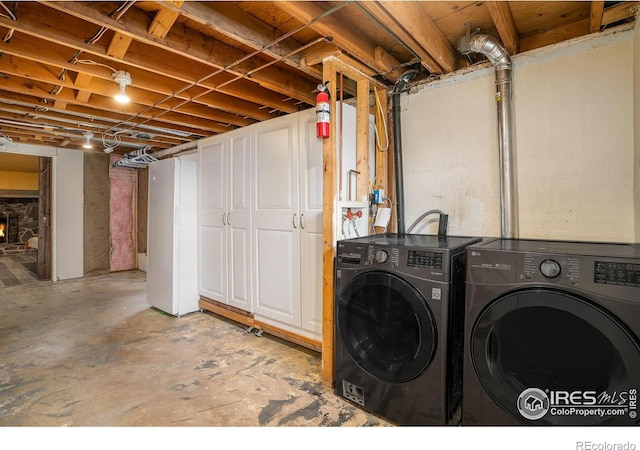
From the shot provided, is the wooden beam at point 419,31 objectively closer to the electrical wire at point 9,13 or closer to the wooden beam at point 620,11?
the wooden beam at point 620,11

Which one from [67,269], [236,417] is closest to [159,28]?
[236,417]

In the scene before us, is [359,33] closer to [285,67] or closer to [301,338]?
[285,67]

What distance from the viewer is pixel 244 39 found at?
182cm

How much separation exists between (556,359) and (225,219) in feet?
9.05

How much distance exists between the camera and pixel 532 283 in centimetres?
125

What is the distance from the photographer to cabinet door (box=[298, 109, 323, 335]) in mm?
2359

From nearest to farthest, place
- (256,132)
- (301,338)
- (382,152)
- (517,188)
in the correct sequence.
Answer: (517,188)
(382,152)
(301,338)
(256,132)

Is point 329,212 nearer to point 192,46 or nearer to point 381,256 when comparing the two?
point 381,256

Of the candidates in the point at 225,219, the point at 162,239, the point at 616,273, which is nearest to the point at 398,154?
the point at 616,273

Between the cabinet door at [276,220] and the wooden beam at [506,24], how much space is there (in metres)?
1.43

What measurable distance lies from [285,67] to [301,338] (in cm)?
221

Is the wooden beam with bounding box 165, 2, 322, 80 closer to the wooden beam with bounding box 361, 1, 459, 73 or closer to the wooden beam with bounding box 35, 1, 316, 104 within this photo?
the wooden beam with bounding box 35, 1, 316, 104

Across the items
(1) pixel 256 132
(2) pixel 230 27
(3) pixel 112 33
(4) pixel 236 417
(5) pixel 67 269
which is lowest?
(4) pixel 236 417

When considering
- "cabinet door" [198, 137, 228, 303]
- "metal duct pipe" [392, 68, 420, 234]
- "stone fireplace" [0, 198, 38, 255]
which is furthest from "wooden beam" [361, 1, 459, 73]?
"stone fireplace" [0, 198, 38, 255]
